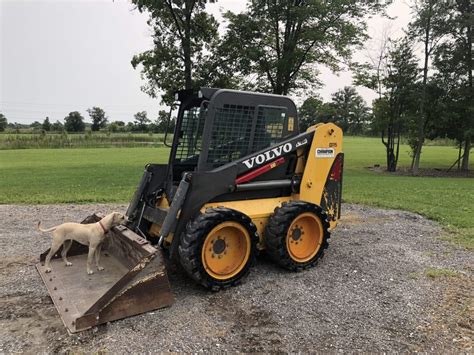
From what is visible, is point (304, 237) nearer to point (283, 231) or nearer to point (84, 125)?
point (283, 231)

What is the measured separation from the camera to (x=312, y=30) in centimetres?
1909

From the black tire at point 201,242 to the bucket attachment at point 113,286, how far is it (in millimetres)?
371

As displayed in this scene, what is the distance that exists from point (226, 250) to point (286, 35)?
57.9ft

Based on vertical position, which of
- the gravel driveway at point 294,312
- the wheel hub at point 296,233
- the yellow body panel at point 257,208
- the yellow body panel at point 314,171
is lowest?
the gravel driveway at point 294,312

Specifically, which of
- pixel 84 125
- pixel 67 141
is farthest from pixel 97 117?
pixel 67 141

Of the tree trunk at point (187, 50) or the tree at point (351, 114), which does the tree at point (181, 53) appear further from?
the tree at point (351, 114)

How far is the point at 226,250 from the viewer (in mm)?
4691

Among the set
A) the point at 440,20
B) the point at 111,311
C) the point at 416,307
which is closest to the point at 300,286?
the point at 416,307

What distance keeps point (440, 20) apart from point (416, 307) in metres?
22.6

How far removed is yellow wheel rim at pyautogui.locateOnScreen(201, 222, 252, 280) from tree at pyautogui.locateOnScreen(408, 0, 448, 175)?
21.6 m

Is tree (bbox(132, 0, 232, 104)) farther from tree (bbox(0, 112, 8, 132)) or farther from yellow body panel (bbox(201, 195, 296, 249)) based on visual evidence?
tree (bbox(0, 112, 8, 132))

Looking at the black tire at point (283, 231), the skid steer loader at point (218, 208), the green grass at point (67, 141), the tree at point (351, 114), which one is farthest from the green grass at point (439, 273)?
the tree at point (351, 114)

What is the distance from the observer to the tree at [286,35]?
18.7m

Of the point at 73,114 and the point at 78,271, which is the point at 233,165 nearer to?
the point at 78,271
